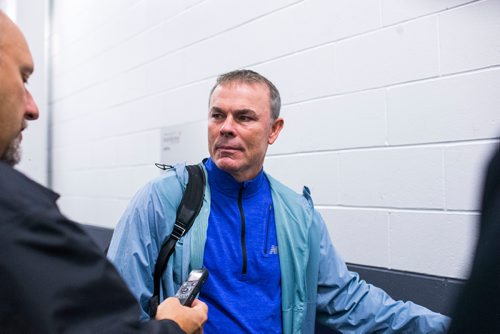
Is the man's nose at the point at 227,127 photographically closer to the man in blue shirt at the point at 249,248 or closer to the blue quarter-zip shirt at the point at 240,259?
the man in blue shirt at the point at 249,248

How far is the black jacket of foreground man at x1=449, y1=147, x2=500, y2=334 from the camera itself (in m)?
0.53

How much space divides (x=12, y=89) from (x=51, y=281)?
14.7 inches

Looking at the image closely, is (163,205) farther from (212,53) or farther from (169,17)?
(169,17)

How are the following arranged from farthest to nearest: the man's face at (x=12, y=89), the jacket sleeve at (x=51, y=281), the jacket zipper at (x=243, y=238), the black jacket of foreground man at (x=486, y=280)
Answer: the jacket zipper at (x=243, y=238) → the man's face at (x=12, y=89) → the jacket sleeve at (x=51, y=281) → the black jacket of foreground man at (x=486, y=280)

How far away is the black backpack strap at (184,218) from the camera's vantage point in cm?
143

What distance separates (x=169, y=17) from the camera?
9.87 feet

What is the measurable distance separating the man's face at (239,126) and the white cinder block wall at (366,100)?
45 cm

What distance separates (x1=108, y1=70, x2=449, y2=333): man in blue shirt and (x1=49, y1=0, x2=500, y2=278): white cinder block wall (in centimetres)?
31

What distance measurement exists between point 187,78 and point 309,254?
5.26ft

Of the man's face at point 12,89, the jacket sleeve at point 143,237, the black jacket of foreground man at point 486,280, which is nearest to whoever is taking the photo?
the black jacket of foreground man at point 486,280

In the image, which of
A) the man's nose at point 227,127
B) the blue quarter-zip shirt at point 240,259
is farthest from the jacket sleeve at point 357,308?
the man's nose at point 227,127

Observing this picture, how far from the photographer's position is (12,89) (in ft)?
2.75

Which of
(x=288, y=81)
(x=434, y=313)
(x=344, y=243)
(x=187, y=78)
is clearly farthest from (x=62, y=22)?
(x=434, y=313)

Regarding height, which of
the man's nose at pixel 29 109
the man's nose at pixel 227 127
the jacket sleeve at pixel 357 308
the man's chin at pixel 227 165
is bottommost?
the jacket sleeve at pixel 357 308
